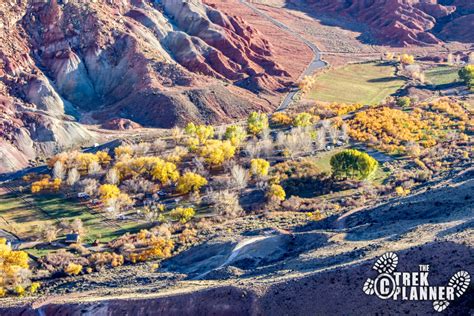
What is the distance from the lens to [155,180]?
79250mm

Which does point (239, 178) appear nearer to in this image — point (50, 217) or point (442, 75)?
point (50, 217)

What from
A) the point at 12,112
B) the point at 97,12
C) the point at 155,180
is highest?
the point at 97,12

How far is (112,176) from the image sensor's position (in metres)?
77.8

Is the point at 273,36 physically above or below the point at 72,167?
above

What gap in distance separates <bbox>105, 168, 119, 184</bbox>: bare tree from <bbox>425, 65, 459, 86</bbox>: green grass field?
72311 millimetres

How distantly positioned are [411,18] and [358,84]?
162 ft

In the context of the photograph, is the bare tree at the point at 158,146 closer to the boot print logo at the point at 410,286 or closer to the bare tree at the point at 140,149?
the bare tree at the point at 140,149

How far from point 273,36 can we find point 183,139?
195 ft

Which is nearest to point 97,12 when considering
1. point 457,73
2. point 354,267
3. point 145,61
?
point 145,61

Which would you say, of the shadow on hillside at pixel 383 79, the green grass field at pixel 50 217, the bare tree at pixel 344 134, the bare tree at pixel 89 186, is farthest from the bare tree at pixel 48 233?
the shadow on hillside at pixel 383 79

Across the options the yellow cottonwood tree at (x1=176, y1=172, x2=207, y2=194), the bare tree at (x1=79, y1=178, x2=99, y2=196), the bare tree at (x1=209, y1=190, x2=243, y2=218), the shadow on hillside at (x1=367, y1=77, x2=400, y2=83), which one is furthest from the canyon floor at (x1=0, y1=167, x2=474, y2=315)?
the shadow on hillside at (x1=367, y1=77, x2=400, y2=83)

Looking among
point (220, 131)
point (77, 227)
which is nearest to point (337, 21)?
point (220, 131)

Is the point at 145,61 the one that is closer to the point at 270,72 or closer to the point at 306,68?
the point at 270,72

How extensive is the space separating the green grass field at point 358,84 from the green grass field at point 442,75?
6874 mm
